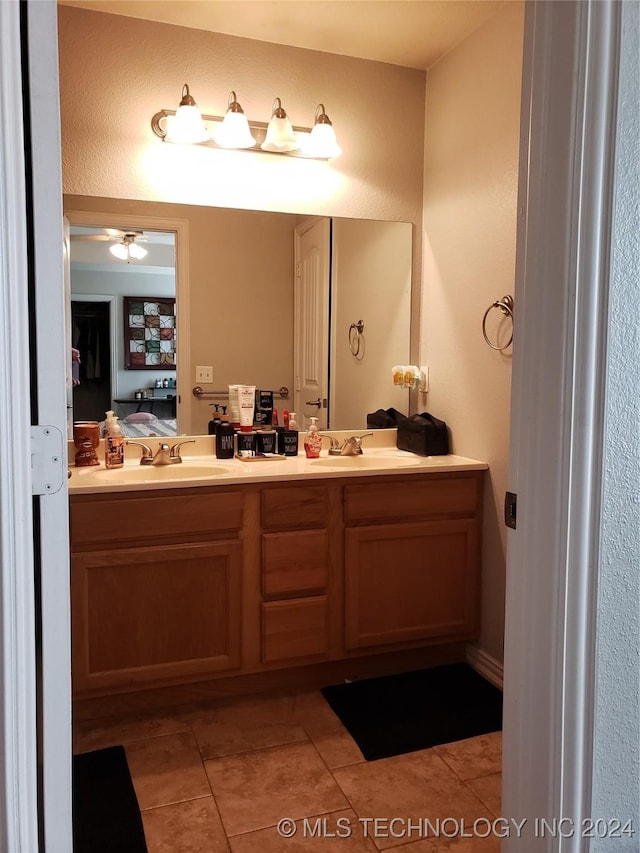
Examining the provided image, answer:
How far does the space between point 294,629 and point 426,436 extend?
38.3 inches

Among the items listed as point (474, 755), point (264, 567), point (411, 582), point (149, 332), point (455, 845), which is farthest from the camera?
point (149, 332)

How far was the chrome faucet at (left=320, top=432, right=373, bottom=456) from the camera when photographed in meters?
2.89

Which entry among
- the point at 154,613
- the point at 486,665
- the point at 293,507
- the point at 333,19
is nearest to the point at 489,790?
the point at 486,665

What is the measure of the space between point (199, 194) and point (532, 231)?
1872 mm

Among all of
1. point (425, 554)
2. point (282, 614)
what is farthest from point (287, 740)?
point (425, 554)

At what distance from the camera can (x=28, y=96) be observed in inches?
36.0

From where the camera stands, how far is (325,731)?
225cm

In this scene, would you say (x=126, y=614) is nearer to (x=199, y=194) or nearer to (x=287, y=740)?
(x=287, y=740)

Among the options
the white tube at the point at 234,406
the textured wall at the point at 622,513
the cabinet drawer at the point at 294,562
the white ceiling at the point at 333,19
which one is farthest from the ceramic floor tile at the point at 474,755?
the white ceiling at the point at 333,19

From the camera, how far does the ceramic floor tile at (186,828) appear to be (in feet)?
5.62

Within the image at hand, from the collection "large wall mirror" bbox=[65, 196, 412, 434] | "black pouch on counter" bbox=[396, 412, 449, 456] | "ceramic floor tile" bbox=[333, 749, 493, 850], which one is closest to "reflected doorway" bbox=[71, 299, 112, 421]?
"large wall mirror" bbox=[65, 196, 412, 434]

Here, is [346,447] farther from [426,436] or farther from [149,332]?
[149,332]

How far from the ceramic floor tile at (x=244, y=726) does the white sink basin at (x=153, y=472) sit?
2.78 ft

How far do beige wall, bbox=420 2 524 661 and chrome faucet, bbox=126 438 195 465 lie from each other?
1.14 metres
